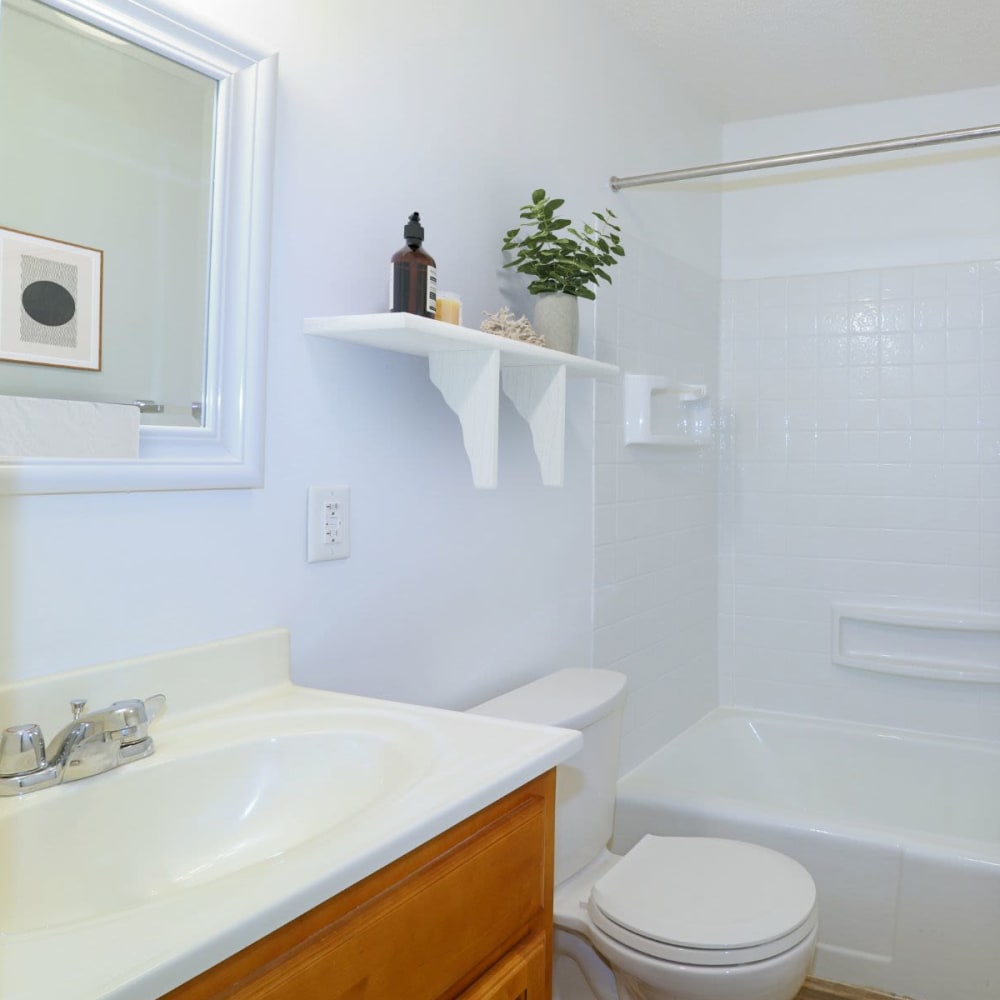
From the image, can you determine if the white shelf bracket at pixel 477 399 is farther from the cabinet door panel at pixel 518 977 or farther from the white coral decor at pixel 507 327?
the cabinet door panel at pixel 518 977

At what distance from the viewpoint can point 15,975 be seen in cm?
61

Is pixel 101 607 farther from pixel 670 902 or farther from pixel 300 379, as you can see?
pixel 670 902

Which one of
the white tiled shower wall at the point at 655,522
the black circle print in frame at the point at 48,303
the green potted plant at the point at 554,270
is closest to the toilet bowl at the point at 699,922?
the white tiled shower wall at the point at 655,522

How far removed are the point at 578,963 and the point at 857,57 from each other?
248 centimetres

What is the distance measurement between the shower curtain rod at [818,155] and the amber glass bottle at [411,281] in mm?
1104

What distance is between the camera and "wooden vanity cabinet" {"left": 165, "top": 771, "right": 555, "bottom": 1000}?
0.74 metres

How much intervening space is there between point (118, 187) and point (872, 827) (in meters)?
2.02

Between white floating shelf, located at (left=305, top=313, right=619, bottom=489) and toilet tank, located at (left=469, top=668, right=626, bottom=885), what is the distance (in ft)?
1.41

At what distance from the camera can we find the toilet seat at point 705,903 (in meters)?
1.48

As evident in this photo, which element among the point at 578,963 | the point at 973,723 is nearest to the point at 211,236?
the point at 578,963

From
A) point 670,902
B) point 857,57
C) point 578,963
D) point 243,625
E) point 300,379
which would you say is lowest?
point 578,963

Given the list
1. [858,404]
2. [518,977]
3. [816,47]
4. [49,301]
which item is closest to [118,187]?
[49,301]

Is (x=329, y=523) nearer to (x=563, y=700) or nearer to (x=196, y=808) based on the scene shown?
(x=196, y=808)

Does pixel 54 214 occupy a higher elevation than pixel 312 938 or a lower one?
higher
